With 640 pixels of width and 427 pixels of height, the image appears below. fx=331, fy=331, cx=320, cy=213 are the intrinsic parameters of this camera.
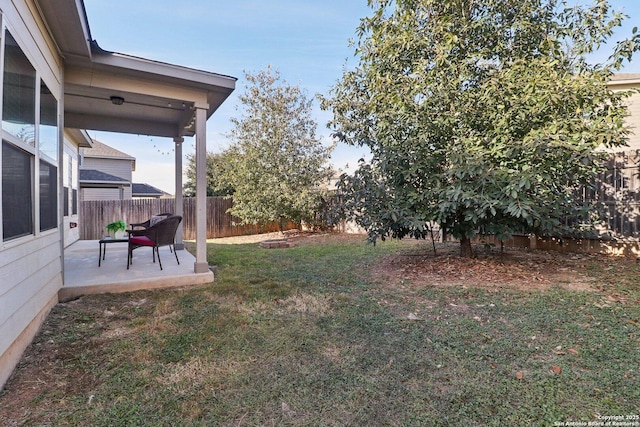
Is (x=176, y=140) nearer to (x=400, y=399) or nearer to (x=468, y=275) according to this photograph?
(x=468, y=275)

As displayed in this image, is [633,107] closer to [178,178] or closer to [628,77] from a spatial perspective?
[628,77]

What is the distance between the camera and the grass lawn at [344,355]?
6.14 ft

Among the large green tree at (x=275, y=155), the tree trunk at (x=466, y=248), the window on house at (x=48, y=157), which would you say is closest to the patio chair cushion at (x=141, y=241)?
the window on house at (x=48, y=157)

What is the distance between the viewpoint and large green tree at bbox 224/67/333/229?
413 inches

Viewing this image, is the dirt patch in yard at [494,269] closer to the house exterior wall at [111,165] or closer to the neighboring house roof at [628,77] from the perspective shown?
the neighboring house roof at [628,77]

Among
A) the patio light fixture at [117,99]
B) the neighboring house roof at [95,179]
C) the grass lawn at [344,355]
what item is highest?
the patio light fixture at [117,99]

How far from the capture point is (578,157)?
3982 mm

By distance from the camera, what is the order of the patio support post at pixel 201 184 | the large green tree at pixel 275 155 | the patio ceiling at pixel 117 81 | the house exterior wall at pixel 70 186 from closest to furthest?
the patio ceiling at pixel 117 81 → the patio support post at pixel 201 184 → the house exterior wall at pixel 70 186 → the large green tree at pixel 275 155

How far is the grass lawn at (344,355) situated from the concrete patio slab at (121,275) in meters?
0.23

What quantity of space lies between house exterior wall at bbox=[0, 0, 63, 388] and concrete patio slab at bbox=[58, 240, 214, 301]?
15.9 inches

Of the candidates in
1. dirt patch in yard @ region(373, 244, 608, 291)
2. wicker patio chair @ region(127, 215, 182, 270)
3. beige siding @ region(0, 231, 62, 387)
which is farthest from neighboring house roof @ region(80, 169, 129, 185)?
dirt patch in yard @ region(373, 244, 608, 291)

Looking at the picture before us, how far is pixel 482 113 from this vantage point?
15.1 ft

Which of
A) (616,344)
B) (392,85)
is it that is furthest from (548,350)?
(392,85)

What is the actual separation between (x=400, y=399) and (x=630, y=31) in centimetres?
544
